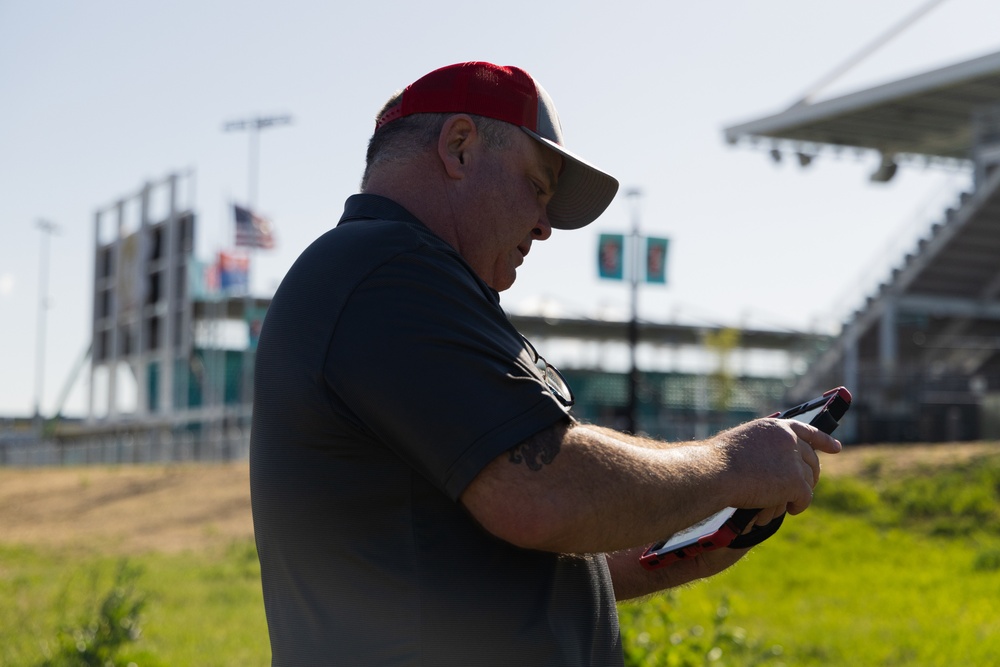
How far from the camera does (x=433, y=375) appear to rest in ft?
6.37

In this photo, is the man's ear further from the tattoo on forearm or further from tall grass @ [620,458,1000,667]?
tall grass @ [620,458,1000,667]

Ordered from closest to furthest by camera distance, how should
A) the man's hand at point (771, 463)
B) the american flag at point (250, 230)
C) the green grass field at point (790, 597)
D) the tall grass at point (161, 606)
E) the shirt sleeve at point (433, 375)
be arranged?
the shirt sleeve at point (433, 375) → the man's hand at point (771, 463) → the green grass field at point (790, 597) → the tall grass at point (161, 606) → the american flag at point (250, 230)

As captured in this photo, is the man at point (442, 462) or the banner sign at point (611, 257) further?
the banner sign at point (611, 257)

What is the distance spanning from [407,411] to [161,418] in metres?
53.8

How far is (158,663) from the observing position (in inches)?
276

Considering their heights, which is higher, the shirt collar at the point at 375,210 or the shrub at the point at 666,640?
the shirt collar at the point at 375,210

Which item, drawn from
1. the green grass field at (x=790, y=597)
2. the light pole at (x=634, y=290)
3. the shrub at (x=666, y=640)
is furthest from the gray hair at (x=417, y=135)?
the light pole at (x=634, y=290)

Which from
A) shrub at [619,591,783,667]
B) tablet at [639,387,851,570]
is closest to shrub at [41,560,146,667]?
shrub at [619,591,783,667]

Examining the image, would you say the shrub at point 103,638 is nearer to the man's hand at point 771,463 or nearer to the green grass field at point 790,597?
the green grass field at point 790,597

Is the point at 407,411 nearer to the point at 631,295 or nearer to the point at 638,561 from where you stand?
the point at 638,561

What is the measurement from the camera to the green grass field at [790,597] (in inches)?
313

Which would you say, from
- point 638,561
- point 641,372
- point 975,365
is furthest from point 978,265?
point 638,561

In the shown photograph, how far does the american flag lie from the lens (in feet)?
143

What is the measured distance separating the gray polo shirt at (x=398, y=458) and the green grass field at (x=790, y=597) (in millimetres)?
3085
